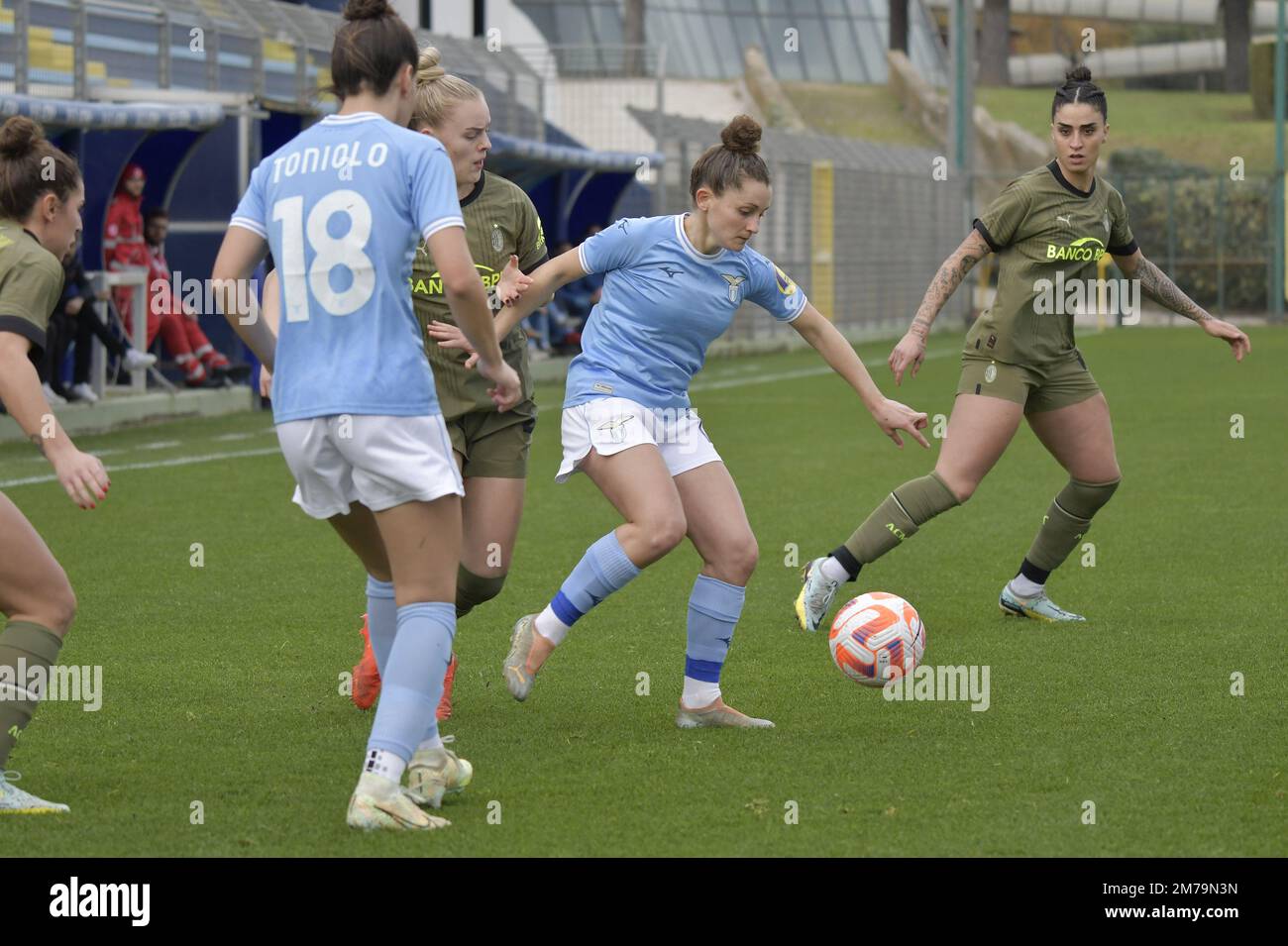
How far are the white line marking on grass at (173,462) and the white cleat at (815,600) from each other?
Result: 20.6 ft

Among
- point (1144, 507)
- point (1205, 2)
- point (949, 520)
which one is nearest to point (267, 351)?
point (949, 520)

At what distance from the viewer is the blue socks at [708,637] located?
6070 millimetres

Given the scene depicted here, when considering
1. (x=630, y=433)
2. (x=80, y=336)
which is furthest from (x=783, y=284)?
(x=80, y=336)

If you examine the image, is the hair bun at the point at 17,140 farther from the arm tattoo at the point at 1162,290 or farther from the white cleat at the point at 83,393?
the white cleat at the point at 83,393

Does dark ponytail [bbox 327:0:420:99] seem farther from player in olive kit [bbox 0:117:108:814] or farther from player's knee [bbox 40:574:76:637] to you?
player's knee [bbox 40:574:76:637]

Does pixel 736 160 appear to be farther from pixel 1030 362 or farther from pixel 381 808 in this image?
pixel 1030 362

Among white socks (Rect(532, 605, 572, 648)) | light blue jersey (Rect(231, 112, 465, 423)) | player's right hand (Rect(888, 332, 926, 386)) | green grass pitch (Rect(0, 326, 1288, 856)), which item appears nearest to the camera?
light blue jersey (Rect(231, 112, 465, 423))

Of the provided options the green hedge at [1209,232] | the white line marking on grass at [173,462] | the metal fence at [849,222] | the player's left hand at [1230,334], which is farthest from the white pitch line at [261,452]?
the green hedge at [1209,232]

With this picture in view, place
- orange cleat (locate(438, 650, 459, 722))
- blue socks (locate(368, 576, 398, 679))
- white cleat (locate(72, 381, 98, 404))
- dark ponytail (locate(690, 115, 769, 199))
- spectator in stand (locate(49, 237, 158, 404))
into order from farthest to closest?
white cleat (locate(72, 381, 98, 404)) → spectator in stand (locate(49, 237, 158, 404)) → orange cleat (locate(438, 650, 459, 722)) → dark ponytail (locate(690, 115, 769, 199)) → blue socks (locate(368, 576, 398, 679))

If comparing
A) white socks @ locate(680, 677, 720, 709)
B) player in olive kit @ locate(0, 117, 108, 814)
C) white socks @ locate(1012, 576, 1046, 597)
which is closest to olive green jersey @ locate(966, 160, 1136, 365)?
white socks @ locate(1012, 576, 1046, 597)

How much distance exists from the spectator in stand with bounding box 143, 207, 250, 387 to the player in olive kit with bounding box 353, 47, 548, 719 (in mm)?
11014

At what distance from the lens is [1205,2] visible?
Result: 7819 cm

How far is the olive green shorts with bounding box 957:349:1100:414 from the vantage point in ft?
25.7

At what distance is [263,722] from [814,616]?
8.21 feet
